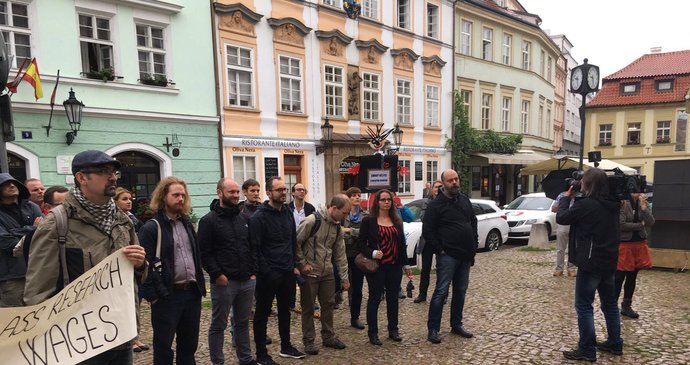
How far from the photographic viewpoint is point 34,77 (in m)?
9.38

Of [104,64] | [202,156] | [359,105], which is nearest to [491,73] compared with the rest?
[359,105]

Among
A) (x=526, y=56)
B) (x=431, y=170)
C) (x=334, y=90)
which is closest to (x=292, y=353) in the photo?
(x=334, y=90)

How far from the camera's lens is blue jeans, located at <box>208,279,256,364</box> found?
13.0ft

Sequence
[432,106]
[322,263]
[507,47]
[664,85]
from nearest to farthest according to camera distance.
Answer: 1. [322,263]
2. [432,106]
3. [507,47]
4. [664,85]

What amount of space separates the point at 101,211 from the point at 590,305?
425cm

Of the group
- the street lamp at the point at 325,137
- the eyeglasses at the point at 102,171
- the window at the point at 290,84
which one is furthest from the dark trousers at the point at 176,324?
the street lamp at the point at 325,137

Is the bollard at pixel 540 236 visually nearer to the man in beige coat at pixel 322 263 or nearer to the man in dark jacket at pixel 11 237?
the man in beige coat at pixel 322 263

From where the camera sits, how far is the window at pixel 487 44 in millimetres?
23672

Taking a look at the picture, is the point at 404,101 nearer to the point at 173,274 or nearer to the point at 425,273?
the point at 425,273

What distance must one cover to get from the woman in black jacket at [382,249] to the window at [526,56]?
24.7m

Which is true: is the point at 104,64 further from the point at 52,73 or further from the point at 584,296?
the point at 584,296

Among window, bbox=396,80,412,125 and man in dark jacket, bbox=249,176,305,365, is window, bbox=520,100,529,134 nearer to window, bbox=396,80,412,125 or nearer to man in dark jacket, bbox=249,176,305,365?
window, bbox=396,80,412,125

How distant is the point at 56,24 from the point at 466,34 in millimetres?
18338

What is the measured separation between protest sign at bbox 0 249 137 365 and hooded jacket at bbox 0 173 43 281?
1702 millimetres
